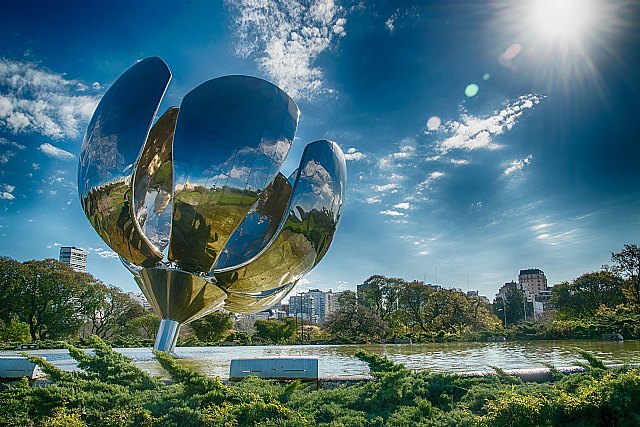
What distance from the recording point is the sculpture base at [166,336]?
7.16m

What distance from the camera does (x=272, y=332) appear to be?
2908 cm

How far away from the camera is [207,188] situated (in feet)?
19.5

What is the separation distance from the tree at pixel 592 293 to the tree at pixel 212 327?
28272 millimetres

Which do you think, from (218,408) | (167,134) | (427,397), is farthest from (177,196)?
(427,397)

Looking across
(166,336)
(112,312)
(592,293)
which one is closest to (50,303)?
(112,312)

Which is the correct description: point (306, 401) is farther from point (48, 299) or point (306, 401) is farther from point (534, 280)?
point (534, 280)

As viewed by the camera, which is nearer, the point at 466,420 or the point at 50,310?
the point at 466,420

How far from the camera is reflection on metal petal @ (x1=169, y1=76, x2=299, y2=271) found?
5.93 meters

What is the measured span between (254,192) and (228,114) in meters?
1.12

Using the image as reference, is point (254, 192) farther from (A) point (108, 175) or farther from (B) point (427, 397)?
(B) point (427, 397)

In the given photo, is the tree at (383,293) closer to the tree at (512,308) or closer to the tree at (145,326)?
the tree at (145,326)

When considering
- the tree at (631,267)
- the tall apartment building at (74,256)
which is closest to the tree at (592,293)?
the tree at (631,267)

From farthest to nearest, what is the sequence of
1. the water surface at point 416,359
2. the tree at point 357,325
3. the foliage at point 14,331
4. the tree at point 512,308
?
the tree at point 512,308 → the tree at point 357,325 → the foliage at point 14,331 → the water surface at point 416,359

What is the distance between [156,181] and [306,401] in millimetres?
4530
